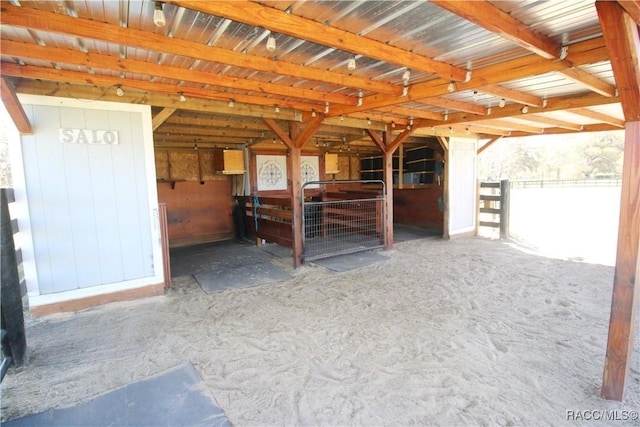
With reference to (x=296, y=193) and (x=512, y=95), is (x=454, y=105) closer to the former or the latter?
(x=512, y=95)

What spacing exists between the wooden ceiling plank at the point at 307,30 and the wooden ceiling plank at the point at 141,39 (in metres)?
0.66

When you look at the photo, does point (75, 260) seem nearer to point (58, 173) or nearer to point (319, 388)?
point (58, 173)

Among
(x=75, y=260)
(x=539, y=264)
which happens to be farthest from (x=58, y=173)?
(x=539, y=264)

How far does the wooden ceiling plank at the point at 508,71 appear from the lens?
7.21ft

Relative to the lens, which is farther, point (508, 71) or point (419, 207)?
point (419, 207)

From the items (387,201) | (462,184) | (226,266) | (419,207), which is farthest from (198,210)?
(462,184)

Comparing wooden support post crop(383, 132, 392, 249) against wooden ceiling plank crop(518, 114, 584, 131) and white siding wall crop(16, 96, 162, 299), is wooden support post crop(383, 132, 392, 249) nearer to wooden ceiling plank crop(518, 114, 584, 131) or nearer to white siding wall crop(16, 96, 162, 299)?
wooden ceiling plank crop(518, 114, 584, 131)

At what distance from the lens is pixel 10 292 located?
2.21m

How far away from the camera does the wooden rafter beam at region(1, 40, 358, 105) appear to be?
2.10 metres

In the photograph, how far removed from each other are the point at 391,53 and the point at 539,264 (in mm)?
4285

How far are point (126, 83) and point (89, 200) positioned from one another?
1.31m

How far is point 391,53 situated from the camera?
2205 millimetres

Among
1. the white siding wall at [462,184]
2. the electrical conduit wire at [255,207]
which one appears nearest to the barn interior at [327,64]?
the electrical conduit wire at [255,207]

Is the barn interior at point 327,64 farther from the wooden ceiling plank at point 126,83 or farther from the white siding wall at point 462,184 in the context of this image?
the white siding wall at point 462,184
